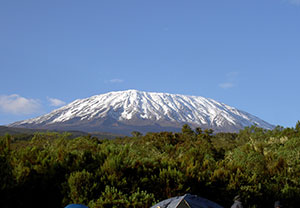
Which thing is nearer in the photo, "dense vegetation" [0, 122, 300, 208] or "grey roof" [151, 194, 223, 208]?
"grey roof" [151, 194, 223, 208]

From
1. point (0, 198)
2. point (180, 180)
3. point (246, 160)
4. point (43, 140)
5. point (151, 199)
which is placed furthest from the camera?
point (246, 160)

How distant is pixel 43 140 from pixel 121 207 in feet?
23.2

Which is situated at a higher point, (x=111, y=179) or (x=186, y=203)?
(x=111, y=179)

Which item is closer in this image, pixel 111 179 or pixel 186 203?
pixel 186 203

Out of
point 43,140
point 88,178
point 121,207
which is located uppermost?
point 43,140

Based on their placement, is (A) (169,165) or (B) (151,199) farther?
(A) (169,165)

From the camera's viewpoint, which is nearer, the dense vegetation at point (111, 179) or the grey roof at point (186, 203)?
the grey roof at point (186, 203)

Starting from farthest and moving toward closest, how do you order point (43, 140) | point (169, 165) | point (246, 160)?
point (246, 160), point (43, 140), point (169, 165)

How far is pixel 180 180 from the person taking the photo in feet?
43.7

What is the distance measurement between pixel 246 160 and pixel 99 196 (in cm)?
1055

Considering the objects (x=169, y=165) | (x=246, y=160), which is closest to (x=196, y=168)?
(x=169, y=165)

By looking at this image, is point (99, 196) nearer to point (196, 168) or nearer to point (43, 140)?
point (196, 168)

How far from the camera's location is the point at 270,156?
19609 mm

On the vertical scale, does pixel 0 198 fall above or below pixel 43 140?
below
